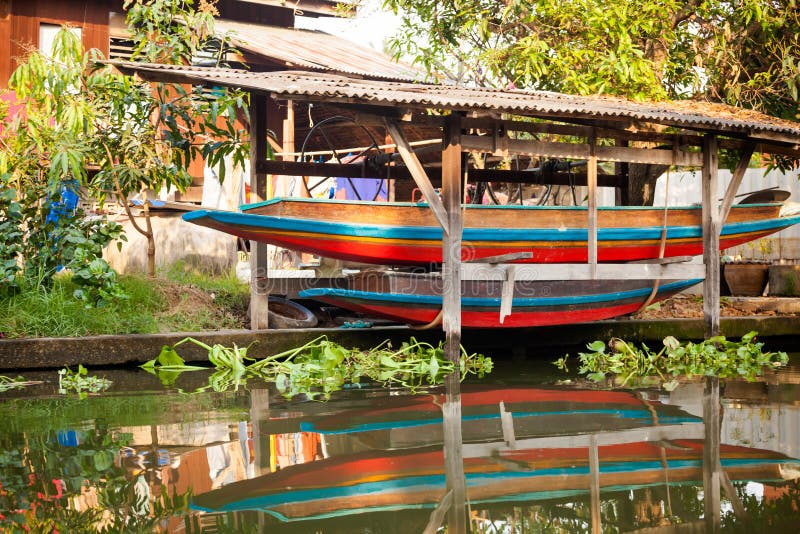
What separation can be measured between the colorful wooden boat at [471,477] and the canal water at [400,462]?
0.01 m

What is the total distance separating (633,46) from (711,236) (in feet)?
8.74

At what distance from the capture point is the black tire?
29.9 feet

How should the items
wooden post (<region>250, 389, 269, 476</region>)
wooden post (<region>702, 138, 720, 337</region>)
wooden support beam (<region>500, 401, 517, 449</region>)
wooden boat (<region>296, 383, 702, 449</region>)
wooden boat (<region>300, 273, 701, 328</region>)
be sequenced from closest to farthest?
wooden post (<region>250, 389, 269, 476</region>) < wooden support beam (<region>500, 401, 517, 449</region>) < wooden boat (<region>296, 383, 702, 449</region>) < wooden boat (<region>300, 273, 701, 328</region>) < wooden post (<region>702, 138, 720, 337</region>)

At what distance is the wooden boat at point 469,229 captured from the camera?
813 cm

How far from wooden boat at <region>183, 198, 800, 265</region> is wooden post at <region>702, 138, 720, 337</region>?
344 millimetres

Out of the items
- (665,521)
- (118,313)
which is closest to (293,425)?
(665,521)

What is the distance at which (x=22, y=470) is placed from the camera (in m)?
3.82

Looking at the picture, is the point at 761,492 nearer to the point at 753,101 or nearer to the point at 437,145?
the point at 437,145

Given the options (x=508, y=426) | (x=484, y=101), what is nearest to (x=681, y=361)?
(x=484, y=101)

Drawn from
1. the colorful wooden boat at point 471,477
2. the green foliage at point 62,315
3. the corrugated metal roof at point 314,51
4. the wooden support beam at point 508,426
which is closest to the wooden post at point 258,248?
the green foliage at point 62,315

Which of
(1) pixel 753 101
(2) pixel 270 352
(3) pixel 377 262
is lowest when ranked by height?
(2) pixel 270 352

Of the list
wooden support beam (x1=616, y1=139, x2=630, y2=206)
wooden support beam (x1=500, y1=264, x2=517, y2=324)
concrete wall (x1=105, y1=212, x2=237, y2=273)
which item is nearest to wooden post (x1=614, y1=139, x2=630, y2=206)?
wooden support beam (x1=616, y1=139, x2=630, y2=206)

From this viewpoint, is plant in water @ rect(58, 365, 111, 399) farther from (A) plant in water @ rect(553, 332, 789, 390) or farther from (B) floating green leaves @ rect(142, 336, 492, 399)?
(A) plant in water @ rect(553, 332, 789, 390)

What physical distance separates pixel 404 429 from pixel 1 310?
471 cm
